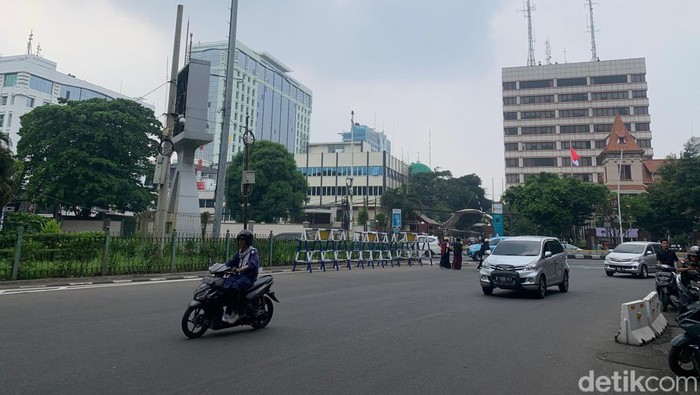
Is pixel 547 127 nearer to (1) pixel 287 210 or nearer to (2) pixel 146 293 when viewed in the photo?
(1) pixel 287 210

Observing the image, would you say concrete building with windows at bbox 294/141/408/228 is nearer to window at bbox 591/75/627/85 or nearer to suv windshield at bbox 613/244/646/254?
window at bbox 591/75/627/85

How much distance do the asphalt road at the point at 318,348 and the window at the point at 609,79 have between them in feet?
280

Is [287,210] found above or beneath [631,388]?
above

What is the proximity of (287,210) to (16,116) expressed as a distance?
50626 millimetres

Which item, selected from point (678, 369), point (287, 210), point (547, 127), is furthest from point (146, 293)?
point (547, 127)

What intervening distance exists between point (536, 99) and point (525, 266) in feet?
267

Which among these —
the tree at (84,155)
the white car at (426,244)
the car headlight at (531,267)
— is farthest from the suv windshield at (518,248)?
the tree at (84,155)

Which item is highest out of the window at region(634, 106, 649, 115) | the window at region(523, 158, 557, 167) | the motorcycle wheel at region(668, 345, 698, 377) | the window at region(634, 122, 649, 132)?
the window at region(634, 106, 649, 115)

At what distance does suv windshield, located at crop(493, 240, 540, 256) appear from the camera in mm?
12102

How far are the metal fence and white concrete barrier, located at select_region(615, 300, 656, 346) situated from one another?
46.2 feet

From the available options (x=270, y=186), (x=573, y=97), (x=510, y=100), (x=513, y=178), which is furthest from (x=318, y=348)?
(x=573, y=97)

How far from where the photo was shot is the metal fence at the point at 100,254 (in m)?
12.4

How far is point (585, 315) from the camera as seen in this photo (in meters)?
9.08

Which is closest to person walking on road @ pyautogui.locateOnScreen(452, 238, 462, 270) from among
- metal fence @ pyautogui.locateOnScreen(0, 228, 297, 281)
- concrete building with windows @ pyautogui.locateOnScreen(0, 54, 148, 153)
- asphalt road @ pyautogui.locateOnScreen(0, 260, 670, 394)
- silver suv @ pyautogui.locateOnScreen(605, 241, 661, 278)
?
silver suv @ pyautogui.locateOnScreen(605, 241, 661, 278)
